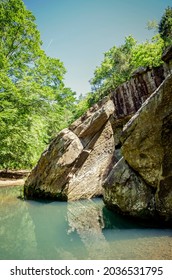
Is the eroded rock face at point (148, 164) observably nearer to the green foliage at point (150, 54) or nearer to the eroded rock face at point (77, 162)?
the eroded rock face at point (77, 162)

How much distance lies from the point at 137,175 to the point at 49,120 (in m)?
8.61

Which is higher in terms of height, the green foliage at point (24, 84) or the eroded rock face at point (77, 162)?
the green foliage at point (24, 84)

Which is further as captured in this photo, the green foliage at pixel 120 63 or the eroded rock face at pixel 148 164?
the green foliage at pixel 120 63

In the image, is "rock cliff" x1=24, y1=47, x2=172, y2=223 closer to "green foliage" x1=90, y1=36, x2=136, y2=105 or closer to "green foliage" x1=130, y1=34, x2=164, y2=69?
"green foliage" x1=130, y1=34, x2=164, y2=69

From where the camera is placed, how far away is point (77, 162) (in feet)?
44.3

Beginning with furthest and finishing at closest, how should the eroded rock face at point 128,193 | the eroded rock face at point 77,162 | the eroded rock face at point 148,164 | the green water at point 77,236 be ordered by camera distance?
the eroded rock face at point 77,162, the eroded rock face at point 128,193, the eroded rock face at point 148,164, the green water at point 77,236

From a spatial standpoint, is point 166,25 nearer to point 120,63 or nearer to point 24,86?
point 120,63

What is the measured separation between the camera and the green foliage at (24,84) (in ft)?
46.3


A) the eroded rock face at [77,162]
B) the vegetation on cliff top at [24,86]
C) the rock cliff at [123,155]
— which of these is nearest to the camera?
the rock cliff at [123,155]

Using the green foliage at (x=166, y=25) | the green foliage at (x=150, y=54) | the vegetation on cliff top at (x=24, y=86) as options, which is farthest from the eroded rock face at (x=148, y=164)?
the green foliage at (x=166, y=25)

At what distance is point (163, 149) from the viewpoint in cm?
746

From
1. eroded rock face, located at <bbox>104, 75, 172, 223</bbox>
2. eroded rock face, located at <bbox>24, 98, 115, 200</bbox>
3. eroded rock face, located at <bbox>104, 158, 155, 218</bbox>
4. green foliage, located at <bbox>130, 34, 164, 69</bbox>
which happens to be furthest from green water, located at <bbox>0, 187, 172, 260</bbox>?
green foliage, located at <bbox>130, 34, 164, 69</bbox>
